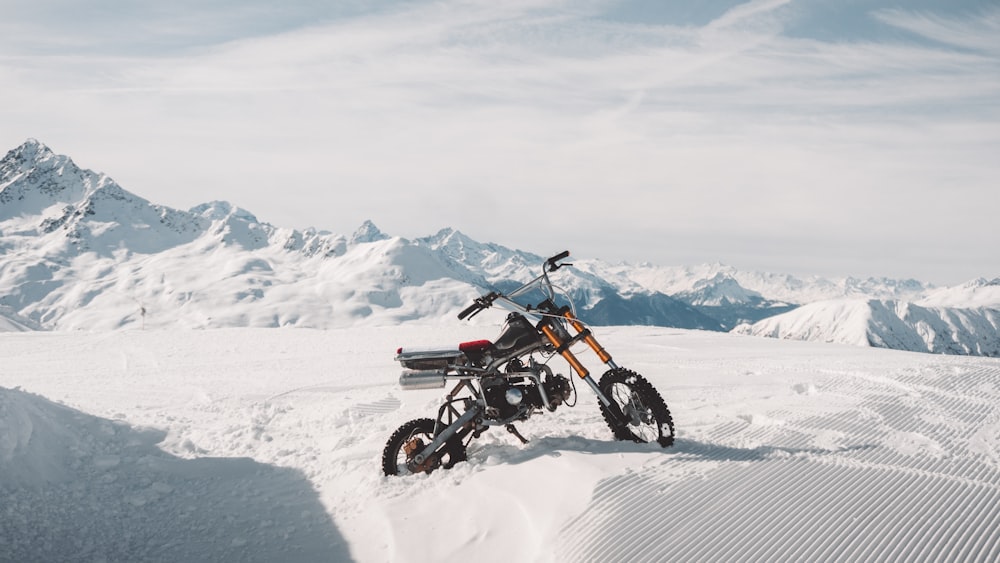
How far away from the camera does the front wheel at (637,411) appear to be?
7000 mm

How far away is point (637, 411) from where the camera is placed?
718 centimetres

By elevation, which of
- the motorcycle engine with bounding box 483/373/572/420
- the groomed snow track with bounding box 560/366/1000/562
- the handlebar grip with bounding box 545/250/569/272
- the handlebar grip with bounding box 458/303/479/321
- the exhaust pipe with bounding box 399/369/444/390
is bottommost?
the groomed snow track with bounding box 560/366/1000/562

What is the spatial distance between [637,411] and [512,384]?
150 centimetres

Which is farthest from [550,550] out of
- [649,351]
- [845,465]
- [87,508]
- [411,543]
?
[649,351]

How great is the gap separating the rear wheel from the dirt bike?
11mm

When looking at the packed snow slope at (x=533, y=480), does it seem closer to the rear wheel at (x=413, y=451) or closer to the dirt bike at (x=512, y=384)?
the rear wheel at (x=413, y=451)

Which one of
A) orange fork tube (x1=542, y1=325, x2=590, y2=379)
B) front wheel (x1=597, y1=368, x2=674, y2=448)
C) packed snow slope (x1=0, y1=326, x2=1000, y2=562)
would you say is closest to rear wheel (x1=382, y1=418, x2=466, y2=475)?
packed snow slope (x1=0, y1=326, x2=1000, y2=562)

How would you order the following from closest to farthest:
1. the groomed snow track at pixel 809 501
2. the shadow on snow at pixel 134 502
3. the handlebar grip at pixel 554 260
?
the groomed snow track at pixel 809 501
the shadow on snow at pixel 134 502
the handlebar grip at pixel 554 260

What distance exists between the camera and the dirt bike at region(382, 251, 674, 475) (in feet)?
23.2

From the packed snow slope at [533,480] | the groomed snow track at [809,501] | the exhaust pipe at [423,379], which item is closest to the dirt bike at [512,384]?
the exhaust pipe at [423,379]

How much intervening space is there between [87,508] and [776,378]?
11.8 metres

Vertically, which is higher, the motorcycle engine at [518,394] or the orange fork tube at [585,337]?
the orange fork tube at [585,337]

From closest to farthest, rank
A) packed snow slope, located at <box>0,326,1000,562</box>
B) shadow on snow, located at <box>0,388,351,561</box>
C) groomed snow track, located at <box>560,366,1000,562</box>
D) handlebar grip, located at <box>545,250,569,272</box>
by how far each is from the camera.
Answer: groomed snow track, located at <box>560,366,1000,562</box>
packed snow slope, located at <box>0,326,1000,562</box>
shadow on snow, located at <box>0,388,351,561</box>
handlebar grip, located at <box>545,250,569,272</box>

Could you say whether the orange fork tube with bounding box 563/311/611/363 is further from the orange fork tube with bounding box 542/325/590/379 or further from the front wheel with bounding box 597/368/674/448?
the front wheel with bounding box 597/368/674/448
